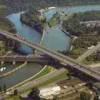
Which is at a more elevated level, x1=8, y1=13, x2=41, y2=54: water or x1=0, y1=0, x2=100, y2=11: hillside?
x1=0, y1=0, x2=100, y2=11: hillside

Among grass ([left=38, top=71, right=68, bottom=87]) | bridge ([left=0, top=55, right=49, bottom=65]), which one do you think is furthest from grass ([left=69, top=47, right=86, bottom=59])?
grass ([left=38, top=71, right=68, bottom=87])

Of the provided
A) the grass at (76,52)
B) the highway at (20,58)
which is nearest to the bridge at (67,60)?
the highway at (20,58)

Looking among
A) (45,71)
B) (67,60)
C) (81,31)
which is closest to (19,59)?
(45,71)

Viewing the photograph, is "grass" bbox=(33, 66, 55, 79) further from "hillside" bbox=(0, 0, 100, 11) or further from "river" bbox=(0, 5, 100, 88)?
"hillside" bbox=(0, 0, 100, 11)

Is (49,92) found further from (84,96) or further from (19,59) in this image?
(19,59)

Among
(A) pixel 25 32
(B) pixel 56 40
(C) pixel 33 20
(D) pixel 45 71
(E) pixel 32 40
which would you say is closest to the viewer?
(D) pixel 45 71

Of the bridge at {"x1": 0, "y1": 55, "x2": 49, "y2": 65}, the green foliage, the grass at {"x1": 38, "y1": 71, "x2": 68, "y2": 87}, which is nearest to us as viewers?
the green foliage

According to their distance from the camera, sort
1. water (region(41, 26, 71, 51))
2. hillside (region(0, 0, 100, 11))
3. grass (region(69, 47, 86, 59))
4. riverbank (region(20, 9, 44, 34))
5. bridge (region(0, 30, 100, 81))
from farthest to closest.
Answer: hillside (region(0, 0, 100, 11))
riverbank (region(20, 9, 44, 34))
water (region(41, 26, 71, 51))
grass (region(69, 47, 86, 59))
bridge (region(0, 30, 100, 81))

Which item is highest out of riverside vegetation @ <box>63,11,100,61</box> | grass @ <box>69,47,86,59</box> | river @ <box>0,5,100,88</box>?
riverside vegetation @ <box>63,11,100,61</box>

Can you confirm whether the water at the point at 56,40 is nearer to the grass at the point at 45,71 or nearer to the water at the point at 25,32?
the water at the point at 25,32
